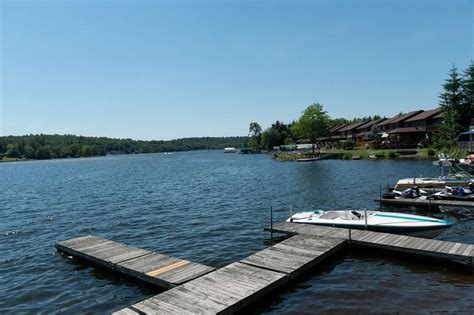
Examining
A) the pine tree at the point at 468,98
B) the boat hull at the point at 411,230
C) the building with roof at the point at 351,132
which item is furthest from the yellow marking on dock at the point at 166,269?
the building with roof at the point at 351,132

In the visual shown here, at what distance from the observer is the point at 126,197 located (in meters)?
38.2

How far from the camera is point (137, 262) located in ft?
47.4

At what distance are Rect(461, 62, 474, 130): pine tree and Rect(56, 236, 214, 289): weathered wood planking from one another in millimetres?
79513

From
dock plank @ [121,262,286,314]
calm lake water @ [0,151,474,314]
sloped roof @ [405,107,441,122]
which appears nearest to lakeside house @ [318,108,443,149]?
sloped roof @ [405,107,441,122]

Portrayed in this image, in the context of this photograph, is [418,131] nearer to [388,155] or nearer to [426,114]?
[426,114]

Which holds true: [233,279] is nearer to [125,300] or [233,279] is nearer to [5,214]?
[125,300]

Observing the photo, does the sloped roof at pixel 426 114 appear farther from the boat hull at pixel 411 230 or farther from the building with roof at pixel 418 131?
the boat hull at pixel 411 230

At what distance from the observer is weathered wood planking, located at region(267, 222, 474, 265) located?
1385 centimetres

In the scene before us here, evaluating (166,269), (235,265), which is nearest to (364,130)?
(235,265)

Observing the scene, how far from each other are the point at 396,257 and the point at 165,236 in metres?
12.9

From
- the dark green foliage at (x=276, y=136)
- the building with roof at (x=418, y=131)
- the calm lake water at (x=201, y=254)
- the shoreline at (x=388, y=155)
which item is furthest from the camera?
the dark green foliage at (x=276, y=136)

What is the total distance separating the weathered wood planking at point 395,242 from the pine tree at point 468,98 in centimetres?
7120

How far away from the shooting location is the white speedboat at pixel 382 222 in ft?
56.5

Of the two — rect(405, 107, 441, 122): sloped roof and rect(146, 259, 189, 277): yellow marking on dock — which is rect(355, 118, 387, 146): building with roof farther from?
rect(146, 259, 189, 277): yellow marking on dock
